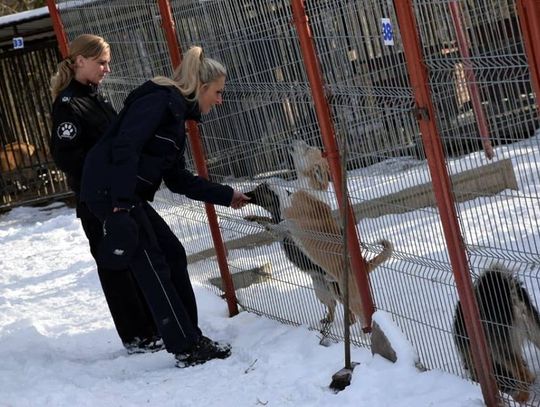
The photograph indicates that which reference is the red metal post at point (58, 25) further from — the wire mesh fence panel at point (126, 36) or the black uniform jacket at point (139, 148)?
the black uniform jacket at point (139, 148)

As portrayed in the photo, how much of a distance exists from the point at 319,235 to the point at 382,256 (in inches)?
26.6

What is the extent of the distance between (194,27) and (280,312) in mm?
1851

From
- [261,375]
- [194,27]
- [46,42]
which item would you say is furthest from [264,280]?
[46,42]

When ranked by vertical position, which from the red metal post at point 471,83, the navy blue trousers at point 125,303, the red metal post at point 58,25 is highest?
the red metal post at point 58,25

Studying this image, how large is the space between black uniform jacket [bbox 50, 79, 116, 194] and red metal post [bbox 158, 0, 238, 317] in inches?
24.3

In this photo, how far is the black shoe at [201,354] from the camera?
586 cm

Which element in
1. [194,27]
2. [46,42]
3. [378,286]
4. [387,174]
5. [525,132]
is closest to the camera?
[525,132]

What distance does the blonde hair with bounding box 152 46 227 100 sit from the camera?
18.1 ft

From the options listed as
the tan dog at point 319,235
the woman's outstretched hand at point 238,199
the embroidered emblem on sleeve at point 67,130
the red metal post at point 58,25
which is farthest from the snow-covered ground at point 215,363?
the red metal post at point 58,25

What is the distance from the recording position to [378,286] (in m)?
5.22

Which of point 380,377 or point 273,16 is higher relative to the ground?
point 273,16

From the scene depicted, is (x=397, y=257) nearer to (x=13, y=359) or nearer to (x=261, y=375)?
(x=261, y=375)

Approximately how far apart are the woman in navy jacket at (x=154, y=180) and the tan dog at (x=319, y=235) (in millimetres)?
358

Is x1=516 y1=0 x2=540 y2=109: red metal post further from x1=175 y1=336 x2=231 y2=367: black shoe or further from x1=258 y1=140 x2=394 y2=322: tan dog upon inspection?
x1=175 y1=336 x2=231 y2=367: black shoe
